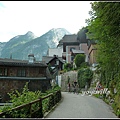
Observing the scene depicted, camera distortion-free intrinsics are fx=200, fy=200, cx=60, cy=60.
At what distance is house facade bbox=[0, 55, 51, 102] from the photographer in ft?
63.9

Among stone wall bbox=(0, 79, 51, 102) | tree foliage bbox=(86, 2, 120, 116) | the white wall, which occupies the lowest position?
stone wall bbox=(0, 79, 51, 102)

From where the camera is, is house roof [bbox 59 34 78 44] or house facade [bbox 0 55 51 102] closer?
house facade [bbox 0 55 51 102]

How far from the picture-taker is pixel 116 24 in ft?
23.6

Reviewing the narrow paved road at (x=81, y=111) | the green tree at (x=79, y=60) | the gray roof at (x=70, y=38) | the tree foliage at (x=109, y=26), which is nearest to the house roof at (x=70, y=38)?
the gray roof at (x=70, y=38)

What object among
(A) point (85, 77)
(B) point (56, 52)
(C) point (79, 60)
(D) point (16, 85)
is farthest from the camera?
(B) point (56, 52)

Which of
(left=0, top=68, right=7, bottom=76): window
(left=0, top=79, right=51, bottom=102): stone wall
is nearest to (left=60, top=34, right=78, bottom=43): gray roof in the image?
(left=0, top=79, right=51, bottom=102): stone wall

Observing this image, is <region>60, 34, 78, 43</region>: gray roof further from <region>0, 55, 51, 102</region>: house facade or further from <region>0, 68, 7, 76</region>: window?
<region>0, 68, 7, 76</region>: window

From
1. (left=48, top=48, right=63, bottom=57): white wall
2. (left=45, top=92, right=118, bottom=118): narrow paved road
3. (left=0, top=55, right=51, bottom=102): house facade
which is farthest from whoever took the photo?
(left=48, top=48, right=63, bottom=57): white wall

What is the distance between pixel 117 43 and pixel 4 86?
14142 mm

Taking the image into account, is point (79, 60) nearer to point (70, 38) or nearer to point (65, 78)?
point (65, 78)

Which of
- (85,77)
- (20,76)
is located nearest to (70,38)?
(85,77)

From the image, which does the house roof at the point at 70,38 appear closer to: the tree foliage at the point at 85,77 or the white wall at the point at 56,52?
the white wall at the point at 56,52

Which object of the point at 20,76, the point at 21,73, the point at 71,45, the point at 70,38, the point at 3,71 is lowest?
the point at 20,76

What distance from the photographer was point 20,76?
2002cm
